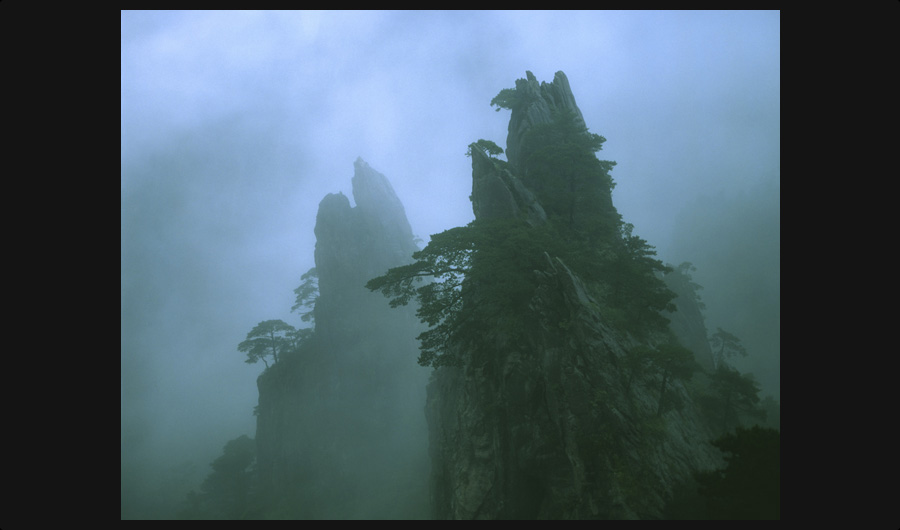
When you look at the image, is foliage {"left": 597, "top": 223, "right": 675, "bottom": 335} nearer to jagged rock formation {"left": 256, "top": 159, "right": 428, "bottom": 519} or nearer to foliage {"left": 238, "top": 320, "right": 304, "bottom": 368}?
jagged rock formation {"left": 256, "top": 159, "right": 428, "bottom": 519}

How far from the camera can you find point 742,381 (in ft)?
59.0

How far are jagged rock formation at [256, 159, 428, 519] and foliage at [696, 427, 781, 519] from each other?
2773 centimetres

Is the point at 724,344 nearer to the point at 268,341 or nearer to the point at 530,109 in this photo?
the point at 530,109

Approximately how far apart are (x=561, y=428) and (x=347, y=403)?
33437 millimetres

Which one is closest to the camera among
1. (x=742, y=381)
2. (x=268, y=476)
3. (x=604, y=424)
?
(x=604, y=424)

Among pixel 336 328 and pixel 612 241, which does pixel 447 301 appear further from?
pixel 336 328

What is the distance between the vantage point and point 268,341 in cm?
4550

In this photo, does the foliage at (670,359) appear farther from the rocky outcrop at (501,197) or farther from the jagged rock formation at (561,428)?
the rocky outcrop at (501,197)

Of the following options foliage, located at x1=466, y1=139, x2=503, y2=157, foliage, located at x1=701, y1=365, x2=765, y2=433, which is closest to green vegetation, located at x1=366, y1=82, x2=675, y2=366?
foliage, located at x1=701, y1=365, x2=765, y2=433

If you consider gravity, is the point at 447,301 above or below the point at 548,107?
below

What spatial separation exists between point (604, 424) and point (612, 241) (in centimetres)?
1263

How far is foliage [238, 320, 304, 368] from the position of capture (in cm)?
4478

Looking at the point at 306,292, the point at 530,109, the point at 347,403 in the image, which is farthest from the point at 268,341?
the point at 530,109
